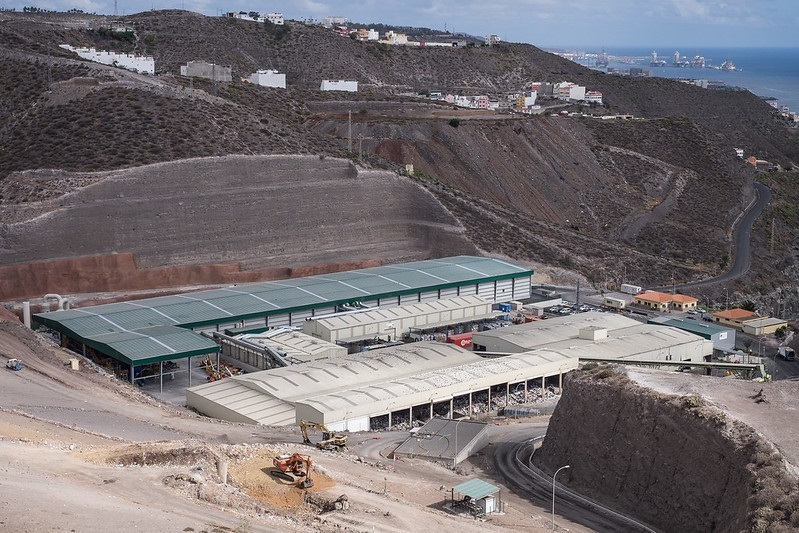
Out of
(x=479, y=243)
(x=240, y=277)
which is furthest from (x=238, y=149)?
(x=479, y=243)

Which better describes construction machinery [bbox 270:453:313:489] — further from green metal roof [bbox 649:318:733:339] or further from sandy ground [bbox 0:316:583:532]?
green metal roof [bbox 649:318:733:339]

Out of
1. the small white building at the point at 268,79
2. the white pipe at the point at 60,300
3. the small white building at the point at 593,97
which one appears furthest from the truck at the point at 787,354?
the small white building at the point at 593,97

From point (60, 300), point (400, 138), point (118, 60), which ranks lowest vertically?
point (60, 300)

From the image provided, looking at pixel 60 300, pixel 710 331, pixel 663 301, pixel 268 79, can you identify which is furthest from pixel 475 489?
pixel 268 79

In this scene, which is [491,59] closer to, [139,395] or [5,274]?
[5,274]

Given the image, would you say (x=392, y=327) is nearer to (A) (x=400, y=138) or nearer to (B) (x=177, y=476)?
(B) (x=177, y=476)
